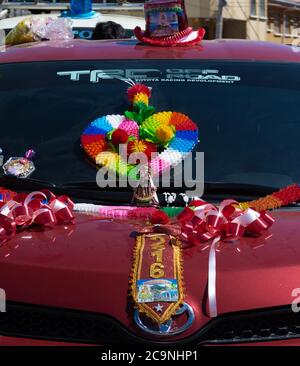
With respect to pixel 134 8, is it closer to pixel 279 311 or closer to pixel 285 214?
pixel 285 214

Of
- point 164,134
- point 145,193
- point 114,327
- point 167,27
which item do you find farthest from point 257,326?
point 167,27

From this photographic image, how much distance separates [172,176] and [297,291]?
39.8 inches

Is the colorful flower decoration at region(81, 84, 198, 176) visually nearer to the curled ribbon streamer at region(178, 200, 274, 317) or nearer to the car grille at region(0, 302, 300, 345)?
the curled ribbon streamer at region(178, 200, 274, 317)

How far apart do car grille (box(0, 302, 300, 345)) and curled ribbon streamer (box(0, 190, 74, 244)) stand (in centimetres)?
38

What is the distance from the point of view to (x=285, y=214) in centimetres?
318

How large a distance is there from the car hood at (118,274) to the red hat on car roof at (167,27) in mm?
1804

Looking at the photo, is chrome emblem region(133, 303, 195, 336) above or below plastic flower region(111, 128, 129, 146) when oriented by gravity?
below

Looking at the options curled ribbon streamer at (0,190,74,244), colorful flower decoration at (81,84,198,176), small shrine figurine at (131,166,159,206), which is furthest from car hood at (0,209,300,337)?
colorful flower decoration at (81,84,198,176)

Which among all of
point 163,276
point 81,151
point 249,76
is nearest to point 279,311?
point 163,276

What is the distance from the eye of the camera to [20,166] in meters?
3.50

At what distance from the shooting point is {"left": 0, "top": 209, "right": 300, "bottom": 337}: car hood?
99.0 inches

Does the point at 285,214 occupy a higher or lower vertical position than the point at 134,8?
higher

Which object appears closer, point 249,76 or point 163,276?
point 163,276

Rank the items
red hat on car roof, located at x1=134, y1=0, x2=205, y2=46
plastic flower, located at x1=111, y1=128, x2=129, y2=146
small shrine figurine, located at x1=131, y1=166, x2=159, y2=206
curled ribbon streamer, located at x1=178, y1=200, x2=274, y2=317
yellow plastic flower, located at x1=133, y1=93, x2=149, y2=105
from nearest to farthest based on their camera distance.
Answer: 1. curled ribbon streamer, located at x1=178, y1=200, x2=274, y2=317
2. small shrine figurine, located at x1=131, y1=166, x2=159, y2=206
3. plastic flower, located at x1=111, y1=128, x2=129, y2=146
4. yellow plastic flower, located at x1=133, y1=93, x2=149, y2=105
5. red hat on car roof, located at x1=134, y1=0, x2=205, y2=46
